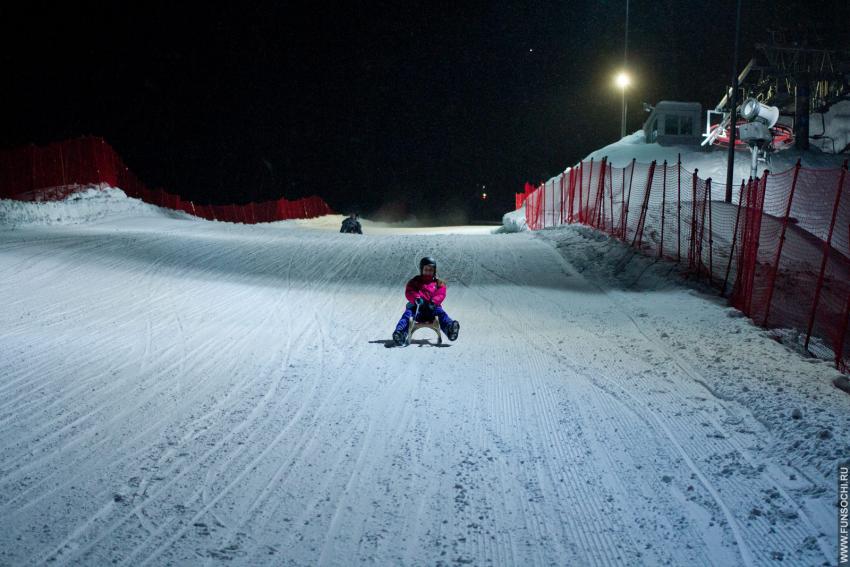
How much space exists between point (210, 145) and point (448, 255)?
2519 inches

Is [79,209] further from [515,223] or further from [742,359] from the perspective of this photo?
[742,359]

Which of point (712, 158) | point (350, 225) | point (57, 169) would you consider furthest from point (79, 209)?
point (712, 158)

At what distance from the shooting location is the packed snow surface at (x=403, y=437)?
344 centimetres

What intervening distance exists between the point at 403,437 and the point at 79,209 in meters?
23.5

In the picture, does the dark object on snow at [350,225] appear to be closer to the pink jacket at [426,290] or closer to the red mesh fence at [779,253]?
the red mesh fence at [779,253]

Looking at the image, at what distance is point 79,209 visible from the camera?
79.3 feet

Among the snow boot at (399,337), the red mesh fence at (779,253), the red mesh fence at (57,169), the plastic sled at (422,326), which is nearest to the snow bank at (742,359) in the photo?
the red mesh fence at (779,253)

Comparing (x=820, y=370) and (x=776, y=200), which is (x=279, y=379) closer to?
(x=820, y=370)

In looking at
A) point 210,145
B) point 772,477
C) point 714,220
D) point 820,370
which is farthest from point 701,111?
point 210,145

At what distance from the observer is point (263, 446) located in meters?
4.67

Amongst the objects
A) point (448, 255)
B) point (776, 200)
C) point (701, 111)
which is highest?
point (701, 111)

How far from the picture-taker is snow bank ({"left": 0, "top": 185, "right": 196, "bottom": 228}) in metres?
21.2

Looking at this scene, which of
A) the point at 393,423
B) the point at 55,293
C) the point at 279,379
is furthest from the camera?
the point at 55,293

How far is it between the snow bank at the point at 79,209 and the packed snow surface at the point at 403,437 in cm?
1292
